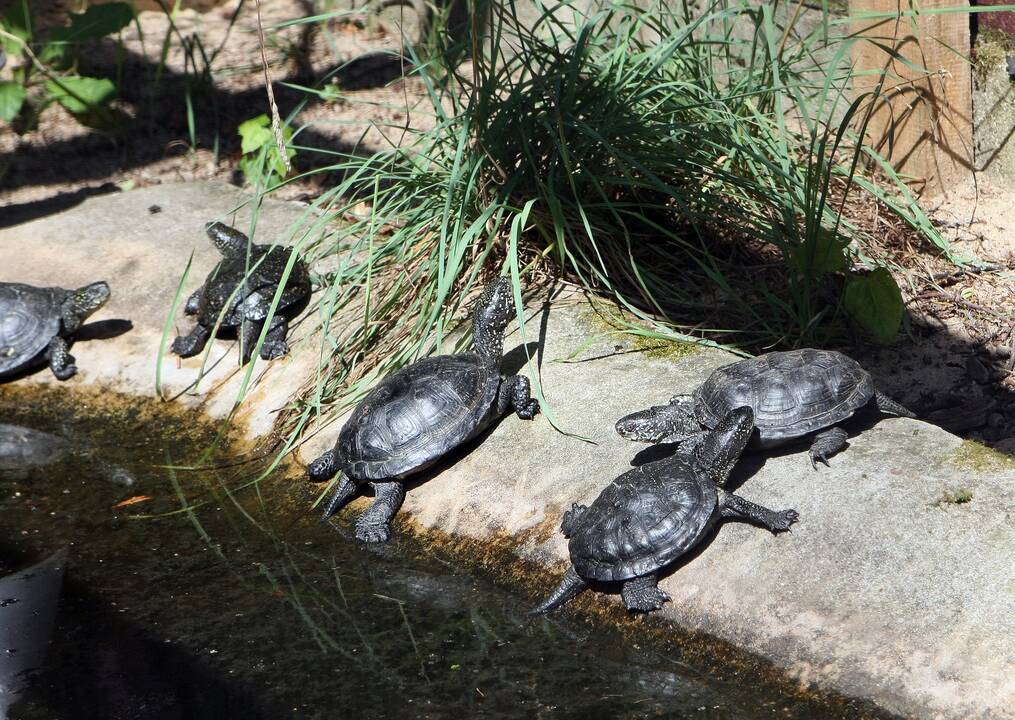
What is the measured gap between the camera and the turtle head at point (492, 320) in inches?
155

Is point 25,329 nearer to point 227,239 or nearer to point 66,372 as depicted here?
point 66,372

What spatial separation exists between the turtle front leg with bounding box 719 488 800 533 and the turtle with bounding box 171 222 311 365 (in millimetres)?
2353

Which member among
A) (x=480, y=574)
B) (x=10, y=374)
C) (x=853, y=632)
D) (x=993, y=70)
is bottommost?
(x=10, y=374)

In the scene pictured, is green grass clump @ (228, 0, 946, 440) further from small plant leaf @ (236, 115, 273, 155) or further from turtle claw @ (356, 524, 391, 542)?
small plant leaf @ (236, 115, 273, 155)

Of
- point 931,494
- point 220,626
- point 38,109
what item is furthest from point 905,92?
point 38,109

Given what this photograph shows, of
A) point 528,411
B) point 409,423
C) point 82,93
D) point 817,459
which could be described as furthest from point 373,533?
point 82,93

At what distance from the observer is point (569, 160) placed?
14.1 ft

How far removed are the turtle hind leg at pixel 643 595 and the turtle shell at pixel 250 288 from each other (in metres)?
2.38

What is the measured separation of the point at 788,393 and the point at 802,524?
1.57 feet

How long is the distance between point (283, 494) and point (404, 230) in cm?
128

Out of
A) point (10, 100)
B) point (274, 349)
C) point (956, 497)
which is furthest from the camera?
point (10, 100)

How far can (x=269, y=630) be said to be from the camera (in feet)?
9.84

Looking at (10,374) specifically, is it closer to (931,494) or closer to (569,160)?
(569,160)

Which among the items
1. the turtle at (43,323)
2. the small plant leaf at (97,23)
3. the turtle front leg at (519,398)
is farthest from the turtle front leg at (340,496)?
the small plant leaf at (97,23)
